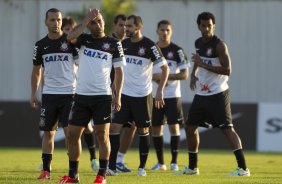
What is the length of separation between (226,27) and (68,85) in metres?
26.8

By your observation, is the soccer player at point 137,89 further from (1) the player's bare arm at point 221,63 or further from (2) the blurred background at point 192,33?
(2) the blurred background at point 192,33

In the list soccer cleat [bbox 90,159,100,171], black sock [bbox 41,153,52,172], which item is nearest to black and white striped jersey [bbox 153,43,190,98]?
soccer cleat [bbox 90,159,100,171]

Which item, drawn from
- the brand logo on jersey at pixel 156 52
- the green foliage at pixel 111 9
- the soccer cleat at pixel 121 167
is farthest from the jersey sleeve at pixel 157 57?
the green foliage at pixel 111 9

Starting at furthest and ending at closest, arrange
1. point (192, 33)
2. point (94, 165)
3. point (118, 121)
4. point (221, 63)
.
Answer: point (192, 33), point (94, 165), point (118, 121), point (221, 63)

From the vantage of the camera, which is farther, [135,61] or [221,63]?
[135,61]

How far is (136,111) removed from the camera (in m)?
14.0

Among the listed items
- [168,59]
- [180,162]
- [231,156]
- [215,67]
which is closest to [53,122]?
[215,67]

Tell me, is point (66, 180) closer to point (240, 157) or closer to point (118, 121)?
point (118, 121)

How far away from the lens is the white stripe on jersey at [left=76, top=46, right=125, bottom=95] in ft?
37.9

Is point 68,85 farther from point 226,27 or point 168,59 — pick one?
point 226,27

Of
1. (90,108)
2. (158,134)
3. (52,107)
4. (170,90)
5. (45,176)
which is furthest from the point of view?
(170,90)

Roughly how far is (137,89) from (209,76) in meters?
1.16

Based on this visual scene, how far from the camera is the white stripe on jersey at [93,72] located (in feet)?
37.9

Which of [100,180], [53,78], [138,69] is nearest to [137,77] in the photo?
[138,69]
